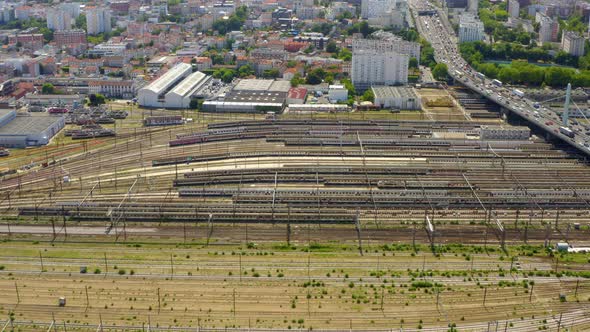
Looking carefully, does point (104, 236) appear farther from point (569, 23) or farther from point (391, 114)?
point (569, 23)

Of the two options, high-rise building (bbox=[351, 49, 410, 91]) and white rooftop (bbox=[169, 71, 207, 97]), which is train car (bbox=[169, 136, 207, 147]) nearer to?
white rooftop (bbox=[169, 71, 207, 97])

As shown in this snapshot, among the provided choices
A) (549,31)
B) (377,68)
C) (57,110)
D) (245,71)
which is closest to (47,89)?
(57,110)

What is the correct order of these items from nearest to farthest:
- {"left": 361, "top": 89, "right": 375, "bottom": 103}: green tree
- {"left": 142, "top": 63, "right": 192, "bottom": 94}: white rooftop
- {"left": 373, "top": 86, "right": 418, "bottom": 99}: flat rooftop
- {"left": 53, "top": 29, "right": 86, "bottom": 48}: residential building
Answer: {"left": 373, "top": 86, "right": 418, "bottom": 99}: flat rooftop, {"left": 361, "top": 89, "right": 375, "bottom": 103}: green tree, {"left": 142, "top": 63, "right": 192, "bottom": 94}: white rooftop, {"left": 53, "top": 29, "right": 86, "bottom": 48}: residential building

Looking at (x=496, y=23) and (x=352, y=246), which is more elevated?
(x=496, y=23)

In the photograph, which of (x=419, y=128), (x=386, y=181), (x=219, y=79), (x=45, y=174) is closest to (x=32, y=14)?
(x=219, y=79)

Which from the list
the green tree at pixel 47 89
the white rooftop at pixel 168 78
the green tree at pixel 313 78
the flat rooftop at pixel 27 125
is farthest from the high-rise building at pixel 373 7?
the flat rooftop at pixel 27 125

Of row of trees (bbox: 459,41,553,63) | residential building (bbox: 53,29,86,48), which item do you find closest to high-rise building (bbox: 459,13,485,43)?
row of trees (bbox: 459,41,553,63)
